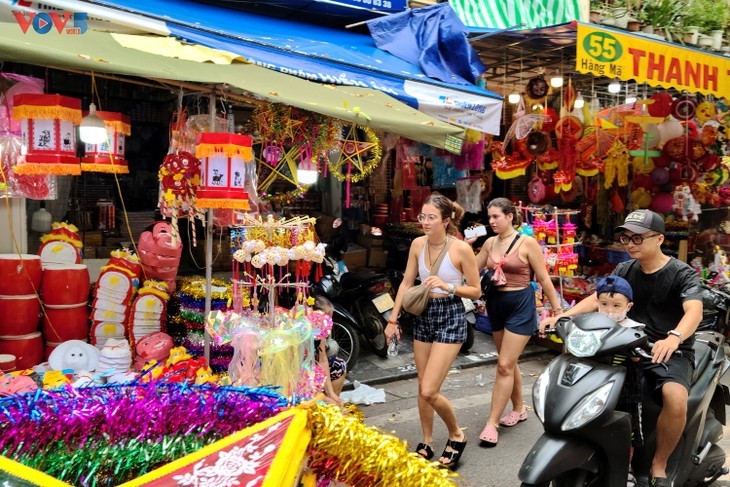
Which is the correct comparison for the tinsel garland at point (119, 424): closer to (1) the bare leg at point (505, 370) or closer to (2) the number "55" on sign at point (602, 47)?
(1) the bare leg at point (505, 370)

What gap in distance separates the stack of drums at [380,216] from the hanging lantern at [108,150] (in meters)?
6.02

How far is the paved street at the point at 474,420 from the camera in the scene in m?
4.02

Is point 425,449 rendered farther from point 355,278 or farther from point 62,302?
point 62,302

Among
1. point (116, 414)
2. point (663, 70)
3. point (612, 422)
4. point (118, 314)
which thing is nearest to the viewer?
point (116, 414)

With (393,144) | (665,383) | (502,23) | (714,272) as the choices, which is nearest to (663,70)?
(502,23)

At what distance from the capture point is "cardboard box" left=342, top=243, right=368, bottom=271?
8981mm

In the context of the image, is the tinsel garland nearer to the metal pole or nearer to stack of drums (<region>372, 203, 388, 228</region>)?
the metal pole

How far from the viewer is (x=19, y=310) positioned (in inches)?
184

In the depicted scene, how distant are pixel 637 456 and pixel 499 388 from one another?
4.40 feet

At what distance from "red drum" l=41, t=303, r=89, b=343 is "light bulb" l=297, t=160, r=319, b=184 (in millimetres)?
2095

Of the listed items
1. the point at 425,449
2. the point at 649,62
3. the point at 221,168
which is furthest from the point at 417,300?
the point at 649,62

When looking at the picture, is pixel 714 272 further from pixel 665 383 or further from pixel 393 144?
pixel 665 383

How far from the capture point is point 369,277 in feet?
21.6

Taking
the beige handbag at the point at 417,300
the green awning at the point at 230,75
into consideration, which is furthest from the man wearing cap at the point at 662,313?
the green awning at the point at 230,75
